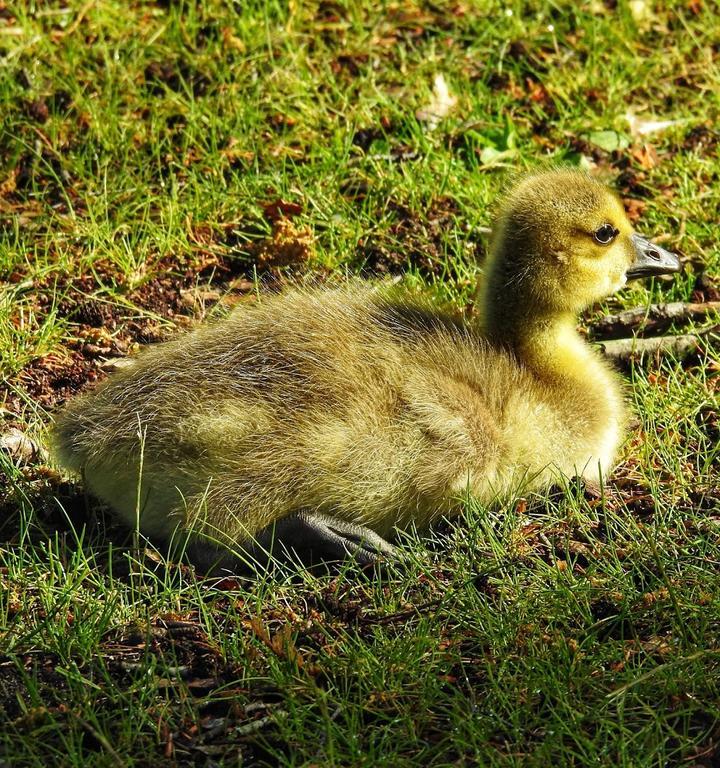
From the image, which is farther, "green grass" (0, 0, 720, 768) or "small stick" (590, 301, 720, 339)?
"small stick" (590, 301, 720, 339)

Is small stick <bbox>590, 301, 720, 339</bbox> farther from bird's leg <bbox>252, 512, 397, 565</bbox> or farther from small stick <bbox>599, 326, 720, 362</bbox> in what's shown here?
bird's leg <bbox>252, 512, 397, 565</bbox>

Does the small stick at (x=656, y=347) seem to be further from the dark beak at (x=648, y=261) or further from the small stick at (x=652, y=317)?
the dark beak at (x=648, y=261)

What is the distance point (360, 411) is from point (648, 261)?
1.31 m

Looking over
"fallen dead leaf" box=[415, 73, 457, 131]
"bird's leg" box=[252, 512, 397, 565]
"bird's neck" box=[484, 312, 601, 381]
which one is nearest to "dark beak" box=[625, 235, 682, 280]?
"bird's neck" box=[484, 312, 601, 381]

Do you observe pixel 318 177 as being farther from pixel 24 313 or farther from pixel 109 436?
pixel 109 436

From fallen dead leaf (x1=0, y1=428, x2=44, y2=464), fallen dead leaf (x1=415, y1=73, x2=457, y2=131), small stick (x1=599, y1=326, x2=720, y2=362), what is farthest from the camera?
fallen dead leaf (x1=415, y1=73, x2=457, y2=131)

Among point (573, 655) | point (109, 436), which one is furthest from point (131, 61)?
point (573, 655)

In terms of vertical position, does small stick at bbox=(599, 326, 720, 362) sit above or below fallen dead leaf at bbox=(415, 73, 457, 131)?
below

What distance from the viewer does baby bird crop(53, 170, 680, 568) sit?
3.74 metres

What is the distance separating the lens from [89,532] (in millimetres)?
4043

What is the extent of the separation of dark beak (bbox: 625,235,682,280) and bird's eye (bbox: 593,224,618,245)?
155mm

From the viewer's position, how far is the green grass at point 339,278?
10.5 feet

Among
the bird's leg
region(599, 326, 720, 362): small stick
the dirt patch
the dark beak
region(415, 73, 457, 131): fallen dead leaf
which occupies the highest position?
region(415, 73, 457, 131): fallen dead leaf

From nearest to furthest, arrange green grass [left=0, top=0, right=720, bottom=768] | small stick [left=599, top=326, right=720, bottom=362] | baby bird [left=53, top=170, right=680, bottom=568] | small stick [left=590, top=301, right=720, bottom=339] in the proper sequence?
green grass [left=0, top=0, right=720, bottom=768] → baby bird [left=53, top=170, right=680, bottom=568] → small stick [left=599, top=326, right=720, bottom=362] → small stick [left=590, top=301, right=720, bottom=339]
